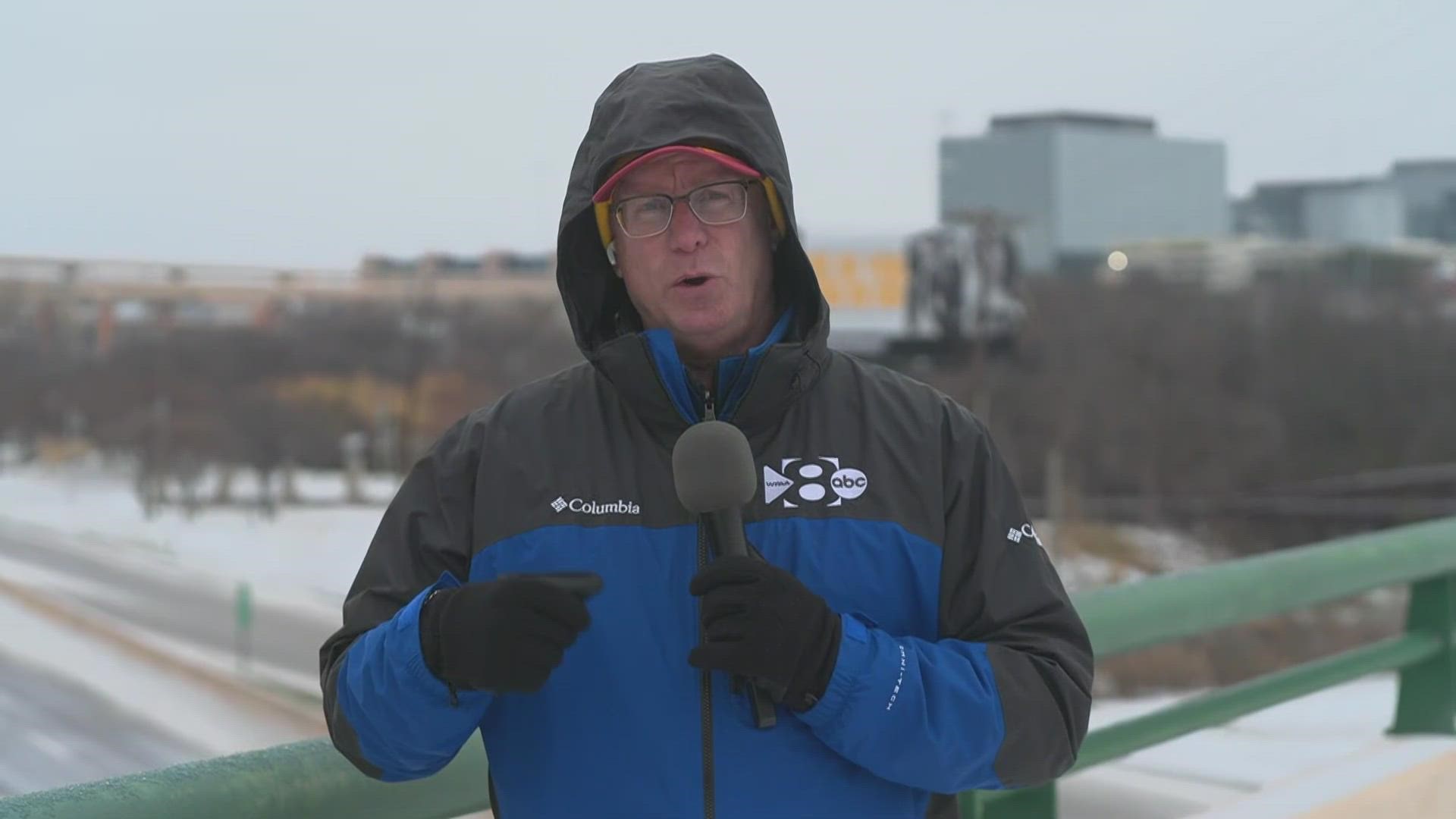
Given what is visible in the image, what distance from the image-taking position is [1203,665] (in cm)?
2886

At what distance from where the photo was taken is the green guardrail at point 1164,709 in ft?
4.00

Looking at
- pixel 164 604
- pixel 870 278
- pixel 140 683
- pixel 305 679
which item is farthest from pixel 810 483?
pixel 870 278

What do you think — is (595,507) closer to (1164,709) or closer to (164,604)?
(1164,709)

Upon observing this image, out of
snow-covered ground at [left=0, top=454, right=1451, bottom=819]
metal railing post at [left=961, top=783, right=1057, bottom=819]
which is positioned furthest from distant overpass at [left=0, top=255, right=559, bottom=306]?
metal railing post at [left=961, top=783, right=1057, bottom=819]

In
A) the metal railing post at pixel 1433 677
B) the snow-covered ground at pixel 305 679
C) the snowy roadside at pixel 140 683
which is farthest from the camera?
the snowy roadside at pixel 140 683

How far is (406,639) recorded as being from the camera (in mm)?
1123

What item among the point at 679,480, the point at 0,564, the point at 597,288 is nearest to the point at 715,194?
the point at 597,288

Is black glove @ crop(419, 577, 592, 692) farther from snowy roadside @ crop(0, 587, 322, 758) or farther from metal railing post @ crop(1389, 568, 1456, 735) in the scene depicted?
snowy roadside @ crop(0, 587, 322, 758)

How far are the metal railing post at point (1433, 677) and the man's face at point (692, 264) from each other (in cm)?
224

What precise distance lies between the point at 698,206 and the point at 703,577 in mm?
377

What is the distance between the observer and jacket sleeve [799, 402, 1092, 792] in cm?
114

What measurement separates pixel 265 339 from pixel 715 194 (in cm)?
3272

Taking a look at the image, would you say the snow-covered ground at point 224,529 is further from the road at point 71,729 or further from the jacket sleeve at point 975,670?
the jacket sleeve at point 975,670

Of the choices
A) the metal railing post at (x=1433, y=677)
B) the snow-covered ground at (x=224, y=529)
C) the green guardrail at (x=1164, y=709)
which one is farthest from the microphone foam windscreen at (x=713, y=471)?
the snow-covered ground at (x=224, y=529)
